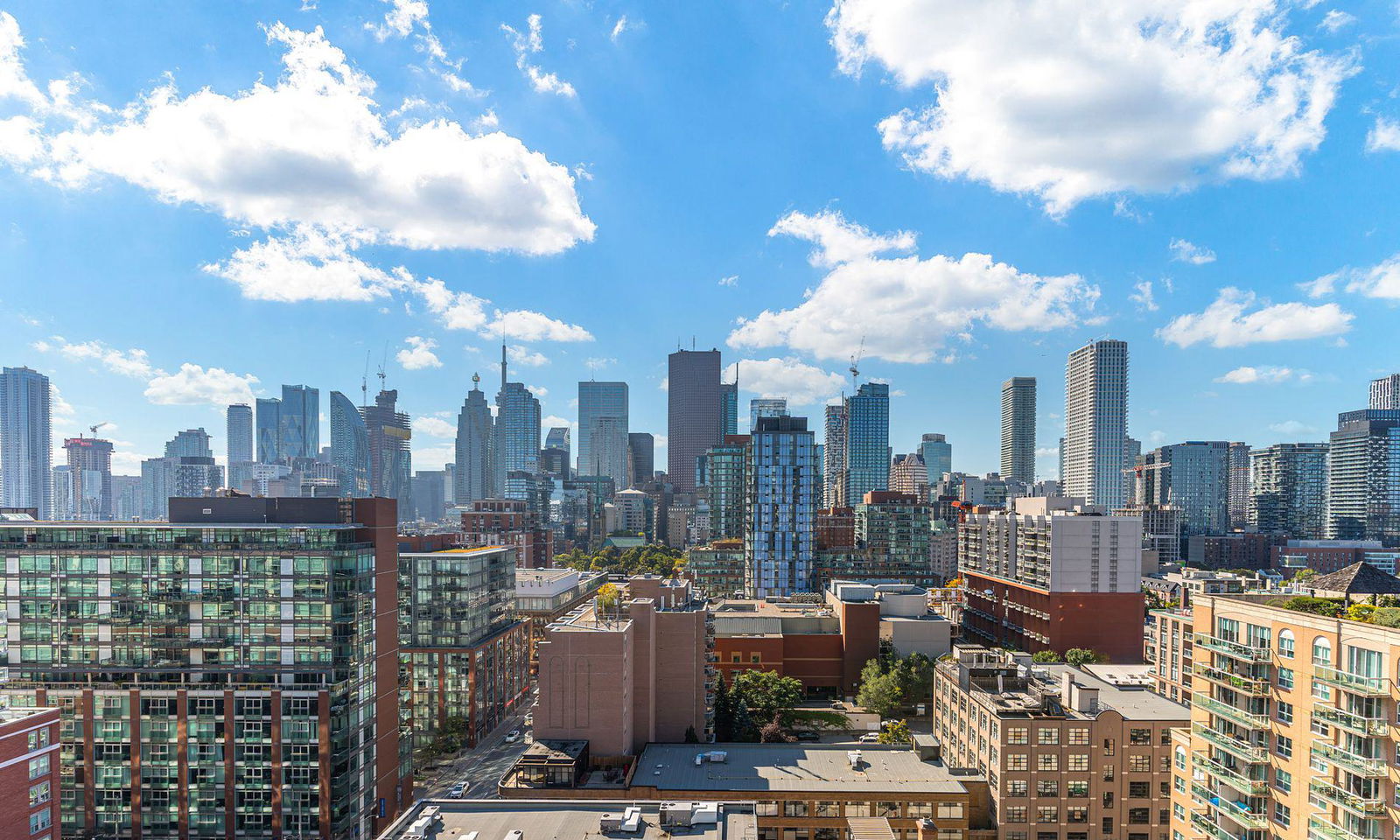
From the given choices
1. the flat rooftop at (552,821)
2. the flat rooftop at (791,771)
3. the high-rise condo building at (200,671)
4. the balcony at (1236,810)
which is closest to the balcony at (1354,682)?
the balcony at (1236,810)

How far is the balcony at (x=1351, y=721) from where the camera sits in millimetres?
35094

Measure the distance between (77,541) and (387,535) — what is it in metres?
29.3

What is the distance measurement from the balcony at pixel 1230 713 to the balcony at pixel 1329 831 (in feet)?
16.1

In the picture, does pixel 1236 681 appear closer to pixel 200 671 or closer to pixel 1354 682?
pixel 1354 682

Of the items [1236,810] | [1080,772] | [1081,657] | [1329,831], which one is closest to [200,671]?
[1236,810]

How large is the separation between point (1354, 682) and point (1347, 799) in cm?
624

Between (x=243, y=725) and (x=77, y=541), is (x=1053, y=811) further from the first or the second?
(x=77, y=541)

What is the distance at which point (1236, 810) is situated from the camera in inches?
1697

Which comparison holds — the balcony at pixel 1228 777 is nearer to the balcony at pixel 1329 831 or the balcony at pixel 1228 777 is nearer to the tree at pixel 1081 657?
the balcony at pixel 1329 831

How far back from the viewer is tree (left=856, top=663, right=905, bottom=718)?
4161 inches

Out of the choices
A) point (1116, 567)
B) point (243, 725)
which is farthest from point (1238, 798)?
point (1116, 567)

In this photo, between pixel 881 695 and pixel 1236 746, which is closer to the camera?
pixel 1236 746

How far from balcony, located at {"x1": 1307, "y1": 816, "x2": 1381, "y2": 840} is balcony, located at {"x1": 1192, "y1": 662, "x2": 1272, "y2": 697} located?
6497mm

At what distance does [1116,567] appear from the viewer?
127688 millimetres
